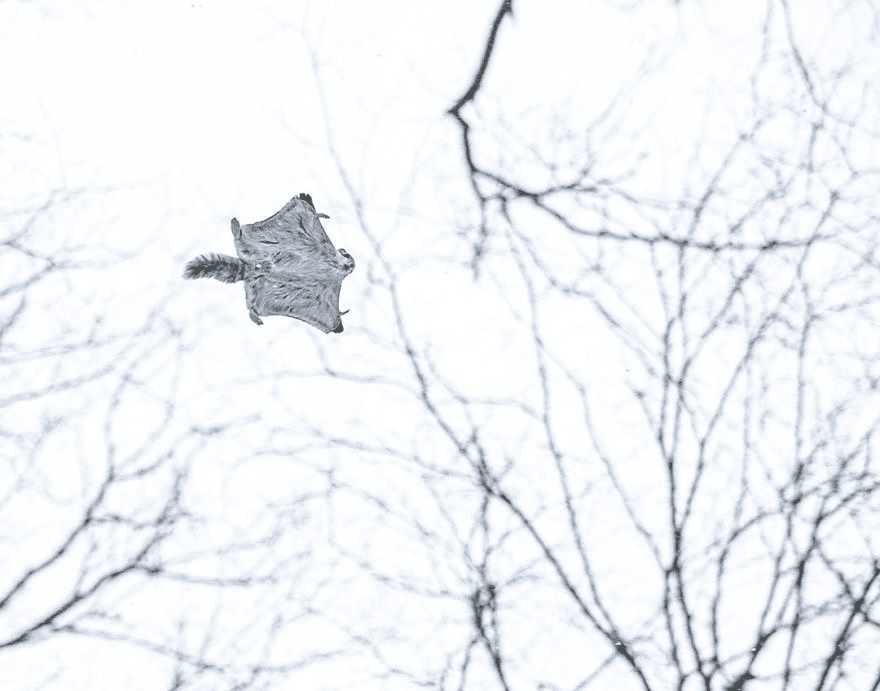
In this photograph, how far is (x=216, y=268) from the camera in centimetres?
504

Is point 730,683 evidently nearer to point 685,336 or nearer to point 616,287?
point 685,336

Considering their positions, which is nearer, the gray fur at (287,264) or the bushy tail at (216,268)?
the bushy tail at (216,268)

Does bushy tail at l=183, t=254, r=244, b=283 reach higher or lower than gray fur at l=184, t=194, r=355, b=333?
lower

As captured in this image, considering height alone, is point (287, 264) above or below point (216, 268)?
above

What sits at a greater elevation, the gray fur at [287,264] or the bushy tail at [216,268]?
the gray fur at [287,264]

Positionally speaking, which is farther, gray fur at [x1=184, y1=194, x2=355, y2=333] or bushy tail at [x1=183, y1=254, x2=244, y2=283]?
gray fur at [x1=184, y1=194, x2=355, y2=333]

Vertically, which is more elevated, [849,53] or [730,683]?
[849,53]

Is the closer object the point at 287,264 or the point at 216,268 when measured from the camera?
the point at 216,268

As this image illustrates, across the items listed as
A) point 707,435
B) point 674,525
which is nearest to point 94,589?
point 674,525

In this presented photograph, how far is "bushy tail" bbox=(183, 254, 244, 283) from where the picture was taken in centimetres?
491

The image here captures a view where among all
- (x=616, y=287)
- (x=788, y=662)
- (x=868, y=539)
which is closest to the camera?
(x=788, y=662)

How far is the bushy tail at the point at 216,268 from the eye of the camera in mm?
4910

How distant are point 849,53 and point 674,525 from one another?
14.1ft

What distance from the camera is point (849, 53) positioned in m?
6.57
